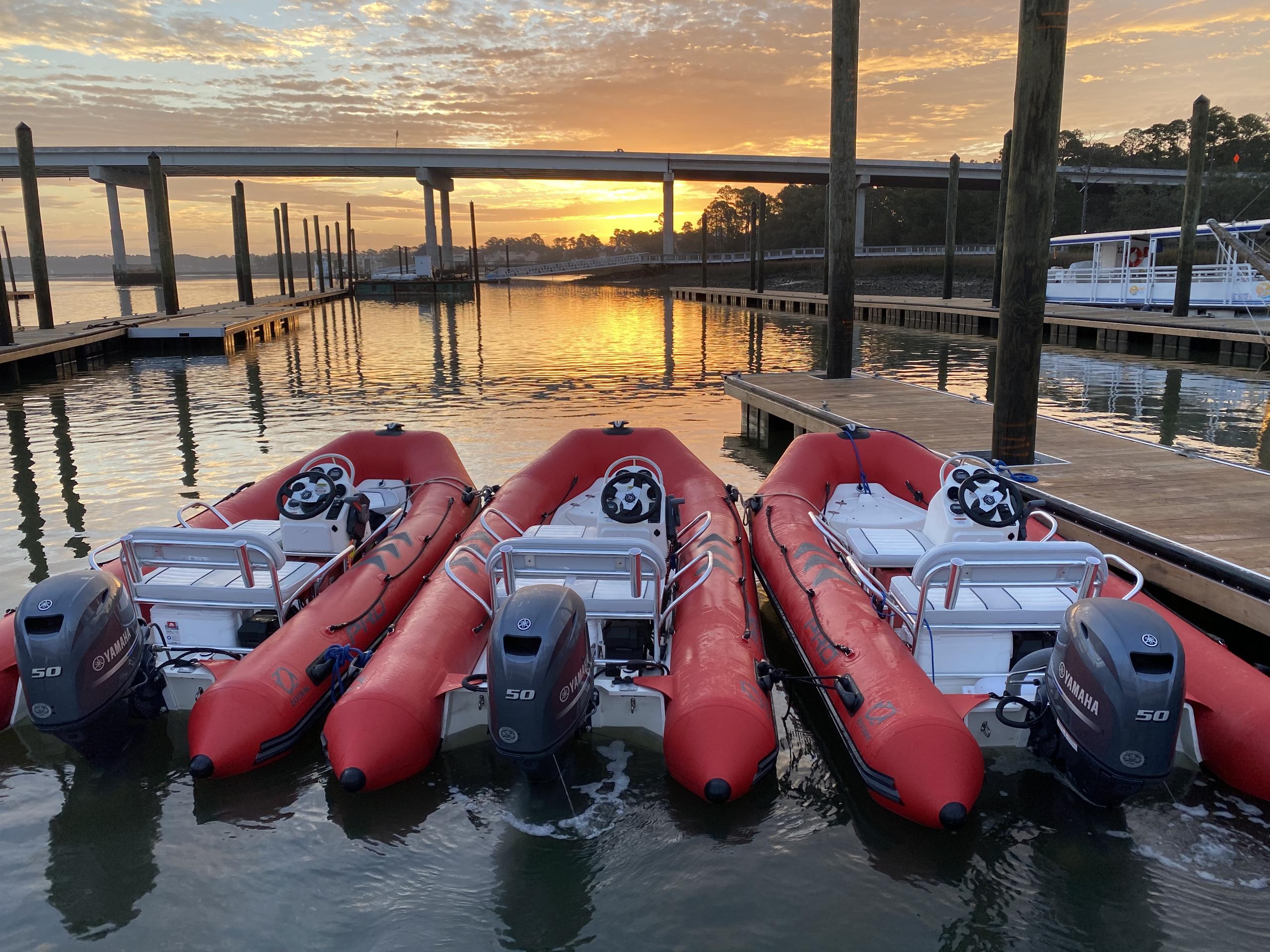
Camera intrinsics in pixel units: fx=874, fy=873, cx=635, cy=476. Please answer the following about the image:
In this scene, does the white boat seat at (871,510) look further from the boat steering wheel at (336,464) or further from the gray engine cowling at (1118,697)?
the boat steering wheel at (336,464)

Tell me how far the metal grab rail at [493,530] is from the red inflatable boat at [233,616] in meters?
0.50

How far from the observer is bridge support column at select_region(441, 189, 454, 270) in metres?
74.2

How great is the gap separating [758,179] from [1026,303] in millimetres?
71377

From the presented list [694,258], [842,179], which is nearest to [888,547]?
[842,179]

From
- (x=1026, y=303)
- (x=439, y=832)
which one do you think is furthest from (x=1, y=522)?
(x=1026, y=303)

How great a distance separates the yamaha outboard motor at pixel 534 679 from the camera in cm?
369

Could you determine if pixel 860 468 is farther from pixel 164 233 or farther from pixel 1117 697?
pixel 164 233

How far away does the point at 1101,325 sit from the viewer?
73.9 ft

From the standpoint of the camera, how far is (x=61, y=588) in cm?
411

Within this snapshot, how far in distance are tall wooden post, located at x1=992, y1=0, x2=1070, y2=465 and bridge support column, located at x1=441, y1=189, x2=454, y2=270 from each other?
7187 cm

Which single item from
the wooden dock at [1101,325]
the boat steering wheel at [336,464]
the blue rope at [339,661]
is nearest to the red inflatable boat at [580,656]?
the blue rope at [339,661]

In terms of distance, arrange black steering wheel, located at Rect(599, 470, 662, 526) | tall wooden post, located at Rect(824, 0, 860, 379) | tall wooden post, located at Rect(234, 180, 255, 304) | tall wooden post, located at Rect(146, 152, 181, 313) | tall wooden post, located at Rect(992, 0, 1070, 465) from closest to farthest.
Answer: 1. black steering wheel, located at Rect(599, 470, 662, 526)
2. tall wooden post, located at Rect(992, 0, 1070, 465)
3. tall wooden post, located at Rect(824, 0, 860, 379)
4. tall wooden post, located at Rect(146, 152, 181, 313)
5. tall wooden post, located at Rect(234, 180, 255, 304)

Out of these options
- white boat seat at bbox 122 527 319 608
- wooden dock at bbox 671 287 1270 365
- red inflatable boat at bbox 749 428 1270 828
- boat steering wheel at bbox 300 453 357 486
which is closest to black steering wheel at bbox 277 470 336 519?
boat steering wheel at bbox 300 453 357 486

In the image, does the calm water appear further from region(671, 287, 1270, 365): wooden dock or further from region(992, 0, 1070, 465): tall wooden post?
region(671, 287, 1270, 365): wooden dock
